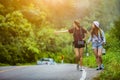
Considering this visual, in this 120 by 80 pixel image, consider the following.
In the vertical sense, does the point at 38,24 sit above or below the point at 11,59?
above

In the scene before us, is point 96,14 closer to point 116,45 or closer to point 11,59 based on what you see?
point 116,45

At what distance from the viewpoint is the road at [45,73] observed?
5805 mm

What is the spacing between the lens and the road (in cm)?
581

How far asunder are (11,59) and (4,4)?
1160 millimetres

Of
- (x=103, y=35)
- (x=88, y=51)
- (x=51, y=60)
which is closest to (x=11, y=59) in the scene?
(x=51, y=60)

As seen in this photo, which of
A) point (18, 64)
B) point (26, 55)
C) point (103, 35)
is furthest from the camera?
point (18, 64)

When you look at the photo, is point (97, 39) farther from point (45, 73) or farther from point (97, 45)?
point (45, 73)

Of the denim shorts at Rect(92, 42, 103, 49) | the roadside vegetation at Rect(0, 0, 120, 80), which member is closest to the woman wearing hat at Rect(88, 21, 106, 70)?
the denim shorts at Rect(92, 42, 103, 49)

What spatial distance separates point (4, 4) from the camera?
8031 millimetres

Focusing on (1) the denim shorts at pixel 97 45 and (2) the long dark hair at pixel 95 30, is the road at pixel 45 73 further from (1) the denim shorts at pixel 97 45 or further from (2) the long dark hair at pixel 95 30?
(2) the long dark hair at pixel 95 30

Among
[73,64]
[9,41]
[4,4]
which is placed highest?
[4,4]

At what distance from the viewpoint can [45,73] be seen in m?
6.68

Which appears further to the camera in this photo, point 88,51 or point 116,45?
point 88,51

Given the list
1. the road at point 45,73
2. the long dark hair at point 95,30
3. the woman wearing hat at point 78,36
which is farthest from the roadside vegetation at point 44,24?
the long dark hair at point 95,30
